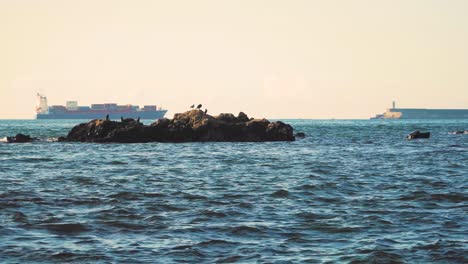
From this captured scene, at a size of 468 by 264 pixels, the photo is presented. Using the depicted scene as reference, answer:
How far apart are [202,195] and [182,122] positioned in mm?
50991

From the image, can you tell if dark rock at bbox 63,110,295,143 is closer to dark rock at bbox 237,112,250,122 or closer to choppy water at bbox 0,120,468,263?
dark rock at bbox 237,112,250,122

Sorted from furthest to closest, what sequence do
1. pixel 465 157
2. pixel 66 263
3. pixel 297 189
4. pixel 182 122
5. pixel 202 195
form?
pixel 182 122 → pixel 465 157 → pixel 297 189 → pixel 202 195 → pixel 66 263

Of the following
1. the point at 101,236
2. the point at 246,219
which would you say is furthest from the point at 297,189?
the point at 101,236

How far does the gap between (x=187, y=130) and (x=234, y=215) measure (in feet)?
180

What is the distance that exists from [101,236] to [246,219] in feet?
14.6

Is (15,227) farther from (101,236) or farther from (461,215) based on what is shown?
(461,215)

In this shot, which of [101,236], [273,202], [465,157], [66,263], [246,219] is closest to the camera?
[66,263]

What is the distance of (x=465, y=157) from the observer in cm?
5159

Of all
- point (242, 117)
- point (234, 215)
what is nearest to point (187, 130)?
point (242, 117)

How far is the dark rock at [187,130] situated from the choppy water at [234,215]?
116 ft

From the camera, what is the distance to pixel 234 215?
22.2m

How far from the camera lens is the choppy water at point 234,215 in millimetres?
16875

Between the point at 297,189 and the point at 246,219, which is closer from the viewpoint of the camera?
the point at 246,219

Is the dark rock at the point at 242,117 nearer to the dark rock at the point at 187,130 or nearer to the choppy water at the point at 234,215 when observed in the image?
the dark rock at the point at 187,130
